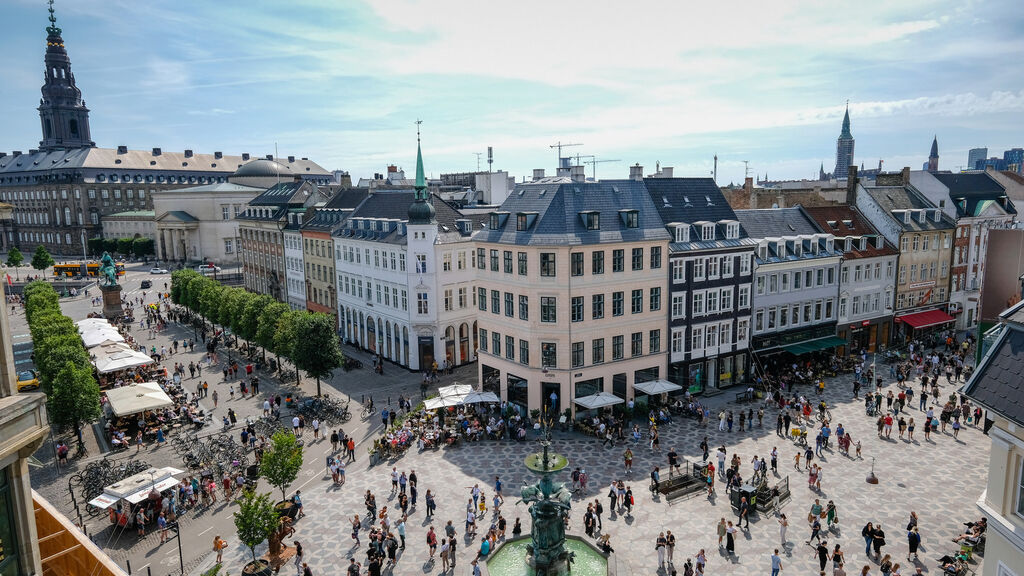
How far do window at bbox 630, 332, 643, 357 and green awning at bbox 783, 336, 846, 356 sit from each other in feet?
46.4

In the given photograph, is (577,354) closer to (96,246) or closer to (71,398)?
(71,398)

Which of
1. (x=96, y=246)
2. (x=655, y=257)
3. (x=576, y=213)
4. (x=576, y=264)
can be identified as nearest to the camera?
(x=576, y=264)

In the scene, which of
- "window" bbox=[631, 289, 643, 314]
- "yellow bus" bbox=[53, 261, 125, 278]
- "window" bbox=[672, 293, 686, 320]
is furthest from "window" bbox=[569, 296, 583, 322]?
"yellow bus" bbox=[53, 261, 125, 278]

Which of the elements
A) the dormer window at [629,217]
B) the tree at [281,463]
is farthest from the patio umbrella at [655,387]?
the tree at [281,463]

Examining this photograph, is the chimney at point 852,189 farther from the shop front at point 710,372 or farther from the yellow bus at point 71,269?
the yellow bus at point 71,269

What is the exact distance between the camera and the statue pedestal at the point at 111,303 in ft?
238

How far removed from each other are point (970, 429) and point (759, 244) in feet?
57.2

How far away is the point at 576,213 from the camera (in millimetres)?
40531

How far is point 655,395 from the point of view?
138 ft

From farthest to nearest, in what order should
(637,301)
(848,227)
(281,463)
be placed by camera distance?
1. (848,227)
2. (637,301)
3. (281,463)

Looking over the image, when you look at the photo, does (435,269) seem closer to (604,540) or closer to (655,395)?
(655,395)

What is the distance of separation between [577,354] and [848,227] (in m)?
31.8

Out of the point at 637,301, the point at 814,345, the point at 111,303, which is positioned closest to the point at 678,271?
the point at 637,301

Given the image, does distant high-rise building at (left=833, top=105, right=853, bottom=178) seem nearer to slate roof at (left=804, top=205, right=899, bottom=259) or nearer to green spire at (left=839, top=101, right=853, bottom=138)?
green spire at (left=839, top=101, right=853, bottom=138)
